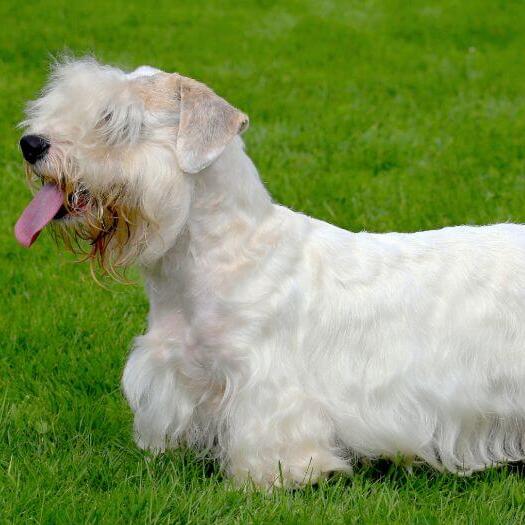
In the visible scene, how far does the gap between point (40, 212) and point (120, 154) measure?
0.40 m

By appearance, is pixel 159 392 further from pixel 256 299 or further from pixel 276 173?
pixel 276 173

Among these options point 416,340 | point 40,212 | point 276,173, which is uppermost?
point 40,212

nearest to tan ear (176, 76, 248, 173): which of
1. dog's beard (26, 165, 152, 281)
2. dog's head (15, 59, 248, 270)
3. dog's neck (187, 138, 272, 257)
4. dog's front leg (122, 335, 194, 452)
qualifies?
dog's head (15, 59, 248, 270)

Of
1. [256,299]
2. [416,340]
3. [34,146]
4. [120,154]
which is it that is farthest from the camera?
[416,340]

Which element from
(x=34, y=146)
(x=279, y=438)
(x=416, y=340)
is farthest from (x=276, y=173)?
(x=34, y=146)

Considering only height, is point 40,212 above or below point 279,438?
above

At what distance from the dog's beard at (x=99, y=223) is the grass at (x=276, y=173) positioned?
91 centimetres

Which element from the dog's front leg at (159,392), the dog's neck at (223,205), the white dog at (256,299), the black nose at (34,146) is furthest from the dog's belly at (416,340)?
the black nose at (34,146)

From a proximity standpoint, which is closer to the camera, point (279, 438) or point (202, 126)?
point (202, 126)

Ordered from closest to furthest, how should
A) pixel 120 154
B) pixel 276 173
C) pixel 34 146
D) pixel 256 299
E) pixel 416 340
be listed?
pixel 34 146, pixel 120 154, pixel 256 299, pixel 416 340, pixel 276 173

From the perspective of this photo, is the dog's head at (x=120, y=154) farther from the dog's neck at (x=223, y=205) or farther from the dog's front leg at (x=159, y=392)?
the dog's front leg at (x=159, y=392)

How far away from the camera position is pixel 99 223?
4.25 metres

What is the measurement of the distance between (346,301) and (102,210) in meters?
1.09

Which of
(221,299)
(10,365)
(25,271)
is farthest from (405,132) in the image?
(221,299)
